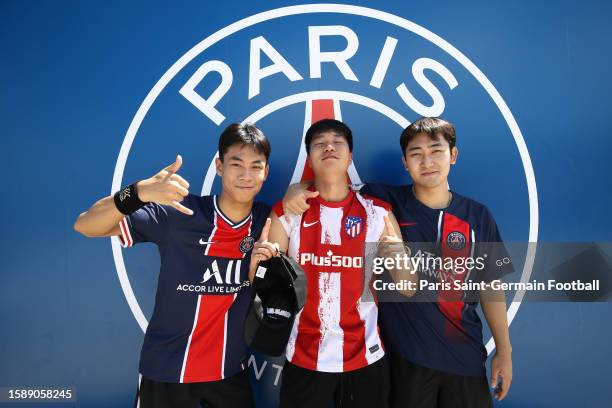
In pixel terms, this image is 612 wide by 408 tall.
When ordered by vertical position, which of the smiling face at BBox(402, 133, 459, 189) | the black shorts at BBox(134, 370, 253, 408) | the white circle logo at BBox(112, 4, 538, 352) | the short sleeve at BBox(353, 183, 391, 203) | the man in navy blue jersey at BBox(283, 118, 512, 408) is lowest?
the black shorts at BBox(134, 370, 253, 408)

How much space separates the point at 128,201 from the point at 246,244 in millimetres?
409

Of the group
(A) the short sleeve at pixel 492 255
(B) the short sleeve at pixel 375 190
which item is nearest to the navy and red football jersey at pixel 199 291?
(B) the short sleeve at pixel 375 190

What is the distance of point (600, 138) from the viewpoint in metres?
1.79

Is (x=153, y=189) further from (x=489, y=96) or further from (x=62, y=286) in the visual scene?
(x=489, y=96)

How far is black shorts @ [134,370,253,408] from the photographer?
135cm

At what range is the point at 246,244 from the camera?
1.43 m

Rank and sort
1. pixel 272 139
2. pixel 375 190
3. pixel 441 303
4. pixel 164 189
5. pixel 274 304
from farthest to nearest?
pixel 272 139 < pixel 375 190 < pixel 441 303 < pixel 274 304 < pixel 164 189

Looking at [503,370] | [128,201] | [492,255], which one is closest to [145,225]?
[128,201]

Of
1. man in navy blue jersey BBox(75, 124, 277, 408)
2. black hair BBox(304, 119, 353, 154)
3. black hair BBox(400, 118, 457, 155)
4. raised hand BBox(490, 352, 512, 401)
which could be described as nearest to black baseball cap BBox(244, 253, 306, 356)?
man in navy blue jersey BBox(75, 124, 277, 408)

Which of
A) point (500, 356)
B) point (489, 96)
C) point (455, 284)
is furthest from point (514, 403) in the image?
point (489, 96)

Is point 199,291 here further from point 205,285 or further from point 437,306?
point 437,306

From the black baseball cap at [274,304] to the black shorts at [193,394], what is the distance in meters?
0.20

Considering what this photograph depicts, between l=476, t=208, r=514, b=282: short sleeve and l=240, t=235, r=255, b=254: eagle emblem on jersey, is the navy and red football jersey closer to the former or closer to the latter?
l=240, t=235, r=255, b=254: eagle emblem on jersey

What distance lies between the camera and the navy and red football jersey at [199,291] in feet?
4.49
